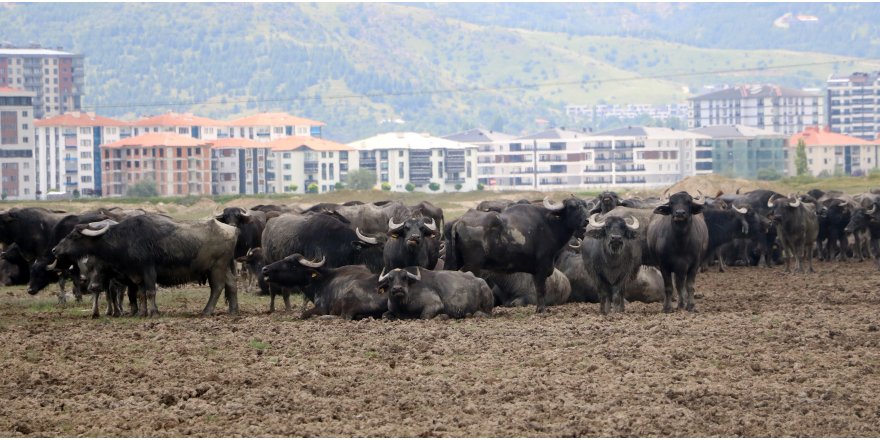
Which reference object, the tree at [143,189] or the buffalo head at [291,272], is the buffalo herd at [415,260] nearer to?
the buffalo head at [291,272]

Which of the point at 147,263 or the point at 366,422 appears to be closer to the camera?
the point at 366,422

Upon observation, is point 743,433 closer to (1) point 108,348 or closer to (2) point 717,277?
(1) point 108,348

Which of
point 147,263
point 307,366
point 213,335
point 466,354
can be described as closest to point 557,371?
point 466,354

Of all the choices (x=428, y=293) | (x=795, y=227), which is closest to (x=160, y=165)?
(x=795, y=227)

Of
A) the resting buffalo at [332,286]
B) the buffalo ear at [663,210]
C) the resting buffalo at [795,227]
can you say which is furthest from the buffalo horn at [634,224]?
the resting buffalo at [795,227]

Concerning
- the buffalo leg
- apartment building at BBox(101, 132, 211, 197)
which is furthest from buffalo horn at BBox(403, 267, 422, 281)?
apartment building at BBox(101, 132, 211, 197)

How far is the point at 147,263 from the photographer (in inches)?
833

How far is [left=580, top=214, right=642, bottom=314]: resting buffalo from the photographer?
21.2 metres

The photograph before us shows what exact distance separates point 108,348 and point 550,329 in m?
5.48

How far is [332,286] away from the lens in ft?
67.7

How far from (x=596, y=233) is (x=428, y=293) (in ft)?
9.75

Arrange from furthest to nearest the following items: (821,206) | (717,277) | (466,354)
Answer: (821,206)
(717,277)
(466,354)

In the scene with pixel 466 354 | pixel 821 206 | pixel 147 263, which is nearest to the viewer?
pixel 466 354

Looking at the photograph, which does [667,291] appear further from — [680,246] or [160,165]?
[160,165]
